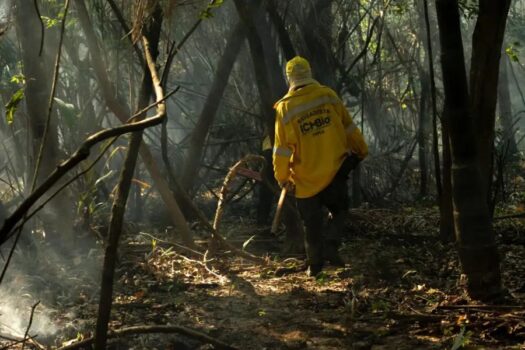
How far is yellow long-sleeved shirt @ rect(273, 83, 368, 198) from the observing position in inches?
228

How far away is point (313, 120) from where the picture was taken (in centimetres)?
580

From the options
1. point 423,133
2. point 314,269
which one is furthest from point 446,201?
point 423,133

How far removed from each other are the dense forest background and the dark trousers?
0.22 metres

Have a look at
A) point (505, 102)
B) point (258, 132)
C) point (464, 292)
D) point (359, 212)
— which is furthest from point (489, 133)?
point (505, 102)

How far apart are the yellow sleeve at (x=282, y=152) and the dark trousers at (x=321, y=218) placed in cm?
A: 38

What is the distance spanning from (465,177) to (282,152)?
6.36 feet

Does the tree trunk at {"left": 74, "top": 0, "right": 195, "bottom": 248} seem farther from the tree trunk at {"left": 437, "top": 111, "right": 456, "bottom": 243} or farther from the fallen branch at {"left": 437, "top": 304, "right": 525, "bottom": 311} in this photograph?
the fallen branch at {"left": 437, "top": 304, "right": 525, "bottom": 311}

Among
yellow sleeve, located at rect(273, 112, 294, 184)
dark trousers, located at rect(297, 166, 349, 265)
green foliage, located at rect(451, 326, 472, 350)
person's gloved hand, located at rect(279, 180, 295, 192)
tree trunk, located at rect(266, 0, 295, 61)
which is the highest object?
tree trunk, located at rect(266, 0, 295, 61)

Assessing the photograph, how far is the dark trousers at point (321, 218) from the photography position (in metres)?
6.06

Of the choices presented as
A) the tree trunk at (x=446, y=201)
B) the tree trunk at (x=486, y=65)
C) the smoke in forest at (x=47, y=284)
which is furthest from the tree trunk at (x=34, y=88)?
the tree trunk at (x=486, y=65)

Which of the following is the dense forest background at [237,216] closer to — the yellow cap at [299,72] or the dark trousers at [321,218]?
the dark trousers at [321,218]

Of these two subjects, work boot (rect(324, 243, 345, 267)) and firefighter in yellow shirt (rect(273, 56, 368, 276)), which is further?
work boot (rect(324, 243, 345, 267))

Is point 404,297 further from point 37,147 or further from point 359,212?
point 37,147

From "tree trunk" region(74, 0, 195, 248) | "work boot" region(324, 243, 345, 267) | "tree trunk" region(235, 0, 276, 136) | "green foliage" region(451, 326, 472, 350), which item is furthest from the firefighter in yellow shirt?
"green foliage" region(451, 326, 472, 350)
